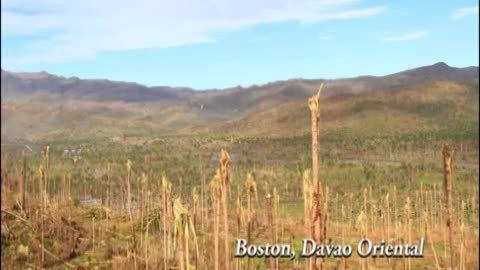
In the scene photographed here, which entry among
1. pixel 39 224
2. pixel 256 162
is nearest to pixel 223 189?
A: pixel 39 224

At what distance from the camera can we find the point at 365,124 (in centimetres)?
12781

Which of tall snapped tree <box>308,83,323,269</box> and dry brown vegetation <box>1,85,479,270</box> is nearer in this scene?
tall snapped tree <box>308,83,323,269</box>

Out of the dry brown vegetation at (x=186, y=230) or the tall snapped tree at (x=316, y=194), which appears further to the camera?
the dry brown vegetation at (x=186, y=230)

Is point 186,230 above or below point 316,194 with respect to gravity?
below

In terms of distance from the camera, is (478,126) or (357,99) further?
(357,99)

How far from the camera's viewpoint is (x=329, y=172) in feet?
309

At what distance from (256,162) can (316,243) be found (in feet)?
317

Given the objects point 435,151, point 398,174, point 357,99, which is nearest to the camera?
point 398,174

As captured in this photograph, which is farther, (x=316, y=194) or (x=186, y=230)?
(x=186, y=230)

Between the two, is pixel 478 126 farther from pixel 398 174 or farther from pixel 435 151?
pixel 398 174

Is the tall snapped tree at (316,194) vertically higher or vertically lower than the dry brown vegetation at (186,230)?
higher

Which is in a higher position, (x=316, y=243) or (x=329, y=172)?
(x=316, y=243)

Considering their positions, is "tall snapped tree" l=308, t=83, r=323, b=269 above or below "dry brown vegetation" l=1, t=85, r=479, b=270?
above

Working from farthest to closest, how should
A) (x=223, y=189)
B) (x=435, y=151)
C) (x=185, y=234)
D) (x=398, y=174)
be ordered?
(x=435, y=151) → (x=398, y=174) → (x=223, y=189) → (x=185, y=234)
